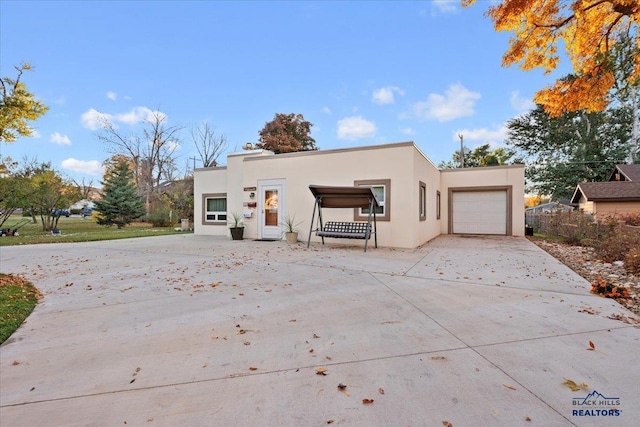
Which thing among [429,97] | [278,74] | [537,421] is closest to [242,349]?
[537,421]

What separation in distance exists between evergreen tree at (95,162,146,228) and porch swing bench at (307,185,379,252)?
50.2ft

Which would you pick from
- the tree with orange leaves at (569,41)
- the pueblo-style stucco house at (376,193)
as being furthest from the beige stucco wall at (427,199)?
the tree with orange leaves at (569,41)

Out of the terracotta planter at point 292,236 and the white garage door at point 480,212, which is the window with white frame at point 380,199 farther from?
the white garage door at point 480,212

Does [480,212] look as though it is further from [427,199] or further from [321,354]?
[321,354]

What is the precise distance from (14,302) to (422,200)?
32.9ft

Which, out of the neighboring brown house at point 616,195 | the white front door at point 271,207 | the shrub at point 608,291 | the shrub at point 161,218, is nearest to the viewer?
the shrub at point 608,291

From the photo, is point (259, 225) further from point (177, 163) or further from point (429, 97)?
point (177, 163)

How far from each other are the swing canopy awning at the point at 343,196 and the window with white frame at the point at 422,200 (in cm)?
193

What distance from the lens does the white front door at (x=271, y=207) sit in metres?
11.4

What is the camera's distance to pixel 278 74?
1518cm

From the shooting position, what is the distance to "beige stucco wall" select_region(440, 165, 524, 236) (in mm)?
13141

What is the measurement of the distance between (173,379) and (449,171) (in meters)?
14.2

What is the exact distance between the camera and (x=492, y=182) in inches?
532

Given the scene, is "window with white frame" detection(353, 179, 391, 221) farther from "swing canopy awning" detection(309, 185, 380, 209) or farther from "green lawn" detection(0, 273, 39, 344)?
"green lawn" detection(0, 273, 39, 344)
